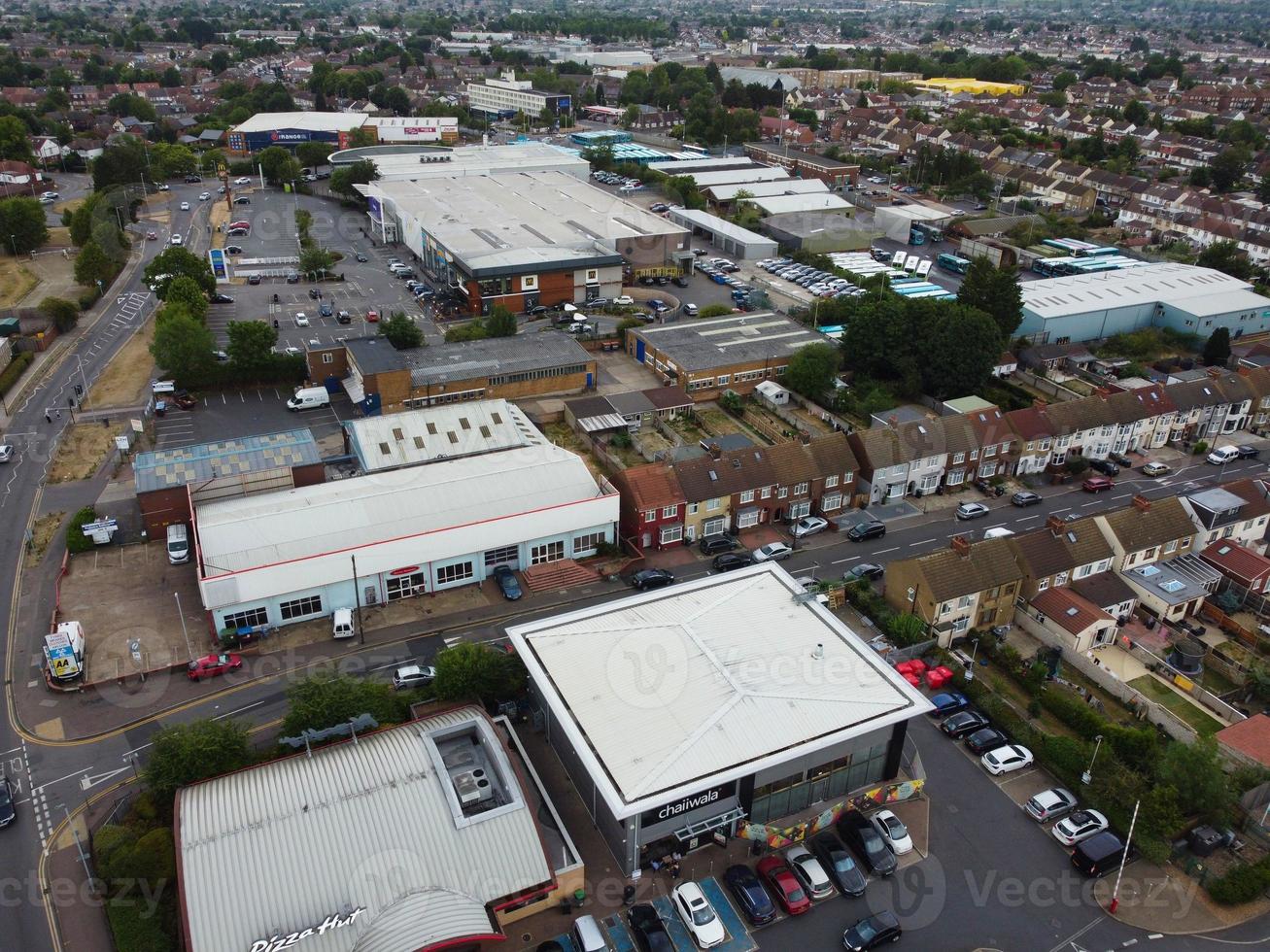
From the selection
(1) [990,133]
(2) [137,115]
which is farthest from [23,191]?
(1) [990,133]

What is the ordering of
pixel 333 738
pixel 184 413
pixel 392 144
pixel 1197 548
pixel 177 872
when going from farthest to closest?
pixel 392 144 → pixel 184 413 → pixel 1197 548 → pixel 333 738 → pixel 177 872

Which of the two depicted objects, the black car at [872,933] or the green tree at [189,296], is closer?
the black car at [872,933]

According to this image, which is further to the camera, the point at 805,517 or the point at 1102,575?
the point at 805,517

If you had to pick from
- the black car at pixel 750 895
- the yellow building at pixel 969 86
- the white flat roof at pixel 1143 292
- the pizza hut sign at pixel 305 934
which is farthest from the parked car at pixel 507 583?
the yellow building at pixel 969 86

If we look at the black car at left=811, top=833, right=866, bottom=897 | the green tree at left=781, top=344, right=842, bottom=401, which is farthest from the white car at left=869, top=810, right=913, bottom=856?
the green tree at left=781, top=344, right=842, bottom=401

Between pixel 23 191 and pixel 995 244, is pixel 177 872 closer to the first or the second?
pixel 995 244

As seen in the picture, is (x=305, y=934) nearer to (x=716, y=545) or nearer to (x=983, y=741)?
(x=983, y=741)

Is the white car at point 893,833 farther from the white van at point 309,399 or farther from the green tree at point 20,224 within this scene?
the green tree at point 20,224
